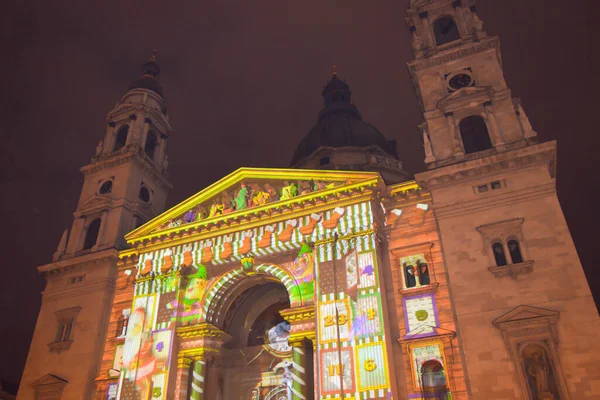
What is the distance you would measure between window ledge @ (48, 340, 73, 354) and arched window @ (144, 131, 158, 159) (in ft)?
46.9

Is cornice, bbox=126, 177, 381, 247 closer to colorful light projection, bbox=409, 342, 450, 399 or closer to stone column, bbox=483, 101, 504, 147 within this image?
stone column, bbox=483, 101, 504, 147

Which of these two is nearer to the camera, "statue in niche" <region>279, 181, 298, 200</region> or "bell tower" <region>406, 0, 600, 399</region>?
"bell tower" <region>406, 0, 600, 399</region>

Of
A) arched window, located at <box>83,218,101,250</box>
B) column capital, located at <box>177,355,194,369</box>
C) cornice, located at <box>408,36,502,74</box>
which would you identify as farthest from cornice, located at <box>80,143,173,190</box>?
cornice, located at <box>408,36,502,74</box>

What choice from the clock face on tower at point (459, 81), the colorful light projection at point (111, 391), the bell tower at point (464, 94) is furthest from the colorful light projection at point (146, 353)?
the clock face on tower at point (459, 81)

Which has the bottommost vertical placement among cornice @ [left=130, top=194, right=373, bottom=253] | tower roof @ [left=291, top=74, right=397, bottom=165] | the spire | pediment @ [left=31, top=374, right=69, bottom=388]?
pediment @ [left=31, top=374, right=69, bottom=388]

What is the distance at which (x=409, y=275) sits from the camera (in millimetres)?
20297

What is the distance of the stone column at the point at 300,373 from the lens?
755 inches

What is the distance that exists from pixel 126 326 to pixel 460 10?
24.9 meters

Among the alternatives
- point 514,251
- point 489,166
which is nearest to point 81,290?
point 489,166

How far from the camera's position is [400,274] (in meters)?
20.2

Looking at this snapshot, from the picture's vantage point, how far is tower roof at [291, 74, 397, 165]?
4047 centimetres

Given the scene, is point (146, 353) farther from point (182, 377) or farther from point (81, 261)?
point (81, 261)

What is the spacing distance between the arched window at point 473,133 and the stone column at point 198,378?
15698 millimetres

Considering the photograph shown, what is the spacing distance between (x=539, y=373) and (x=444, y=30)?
796 inches
